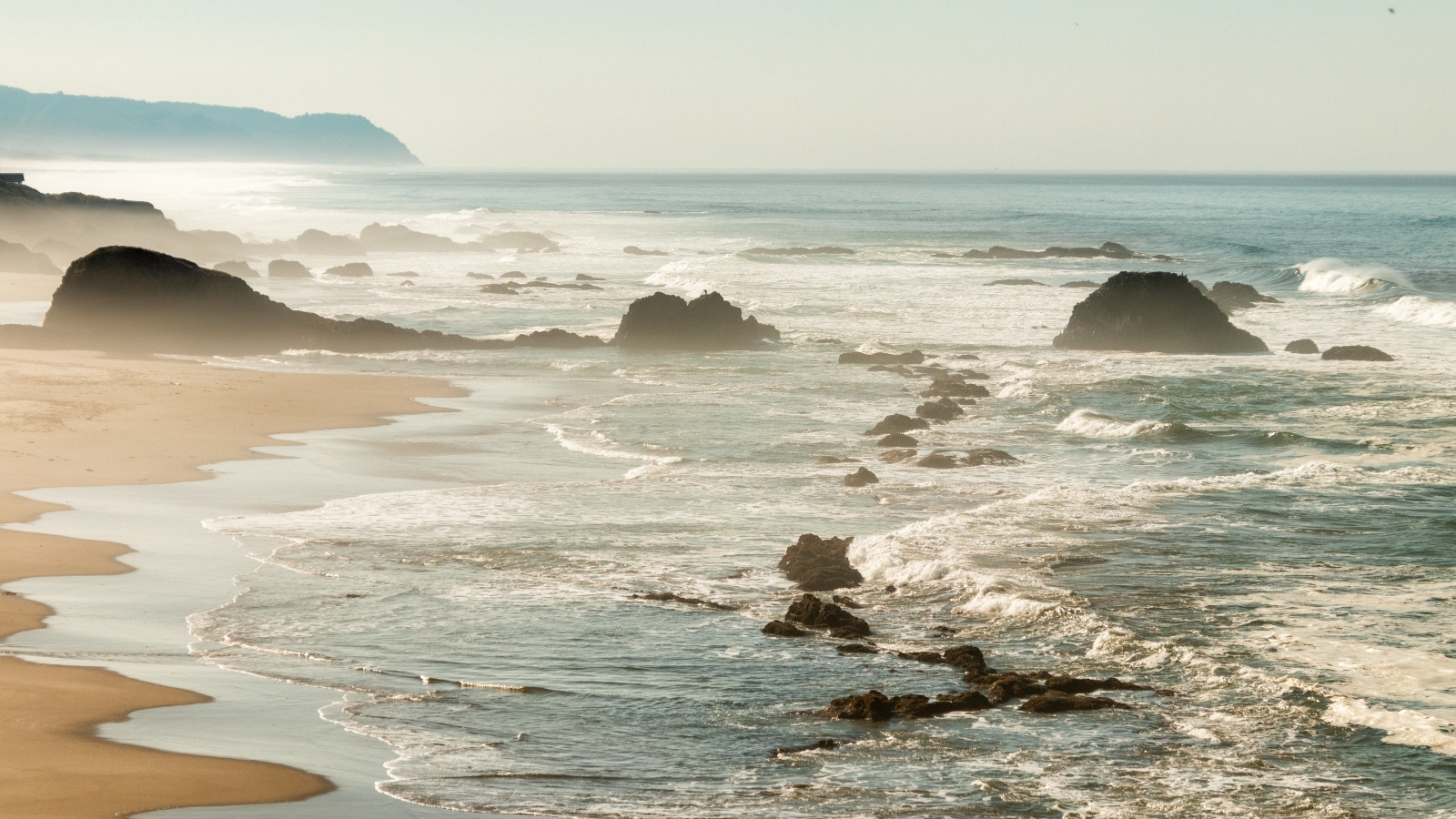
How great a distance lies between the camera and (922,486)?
17.2 m

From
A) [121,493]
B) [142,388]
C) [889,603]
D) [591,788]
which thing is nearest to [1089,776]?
[591,788]

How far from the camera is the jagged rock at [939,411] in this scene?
2288 centimetres

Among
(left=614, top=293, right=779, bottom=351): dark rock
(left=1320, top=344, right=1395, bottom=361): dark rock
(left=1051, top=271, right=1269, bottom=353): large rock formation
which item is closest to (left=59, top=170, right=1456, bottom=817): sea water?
(left=1320, top=344, right=1395, bottom=361): dark rock

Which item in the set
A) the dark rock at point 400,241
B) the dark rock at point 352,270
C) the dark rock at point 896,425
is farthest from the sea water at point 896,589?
the dark rock at point 400,241

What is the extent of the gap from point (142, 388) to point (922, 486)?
48.3 ft

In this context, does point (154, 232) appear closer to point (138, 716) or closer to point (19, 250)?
point (19, 250)

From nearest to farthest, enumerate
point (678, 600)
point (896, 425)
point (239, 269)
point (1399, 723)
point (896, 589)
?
point (1399, 723) < point (678, 600) < point (896, 589) < point (896, 425) < point (239, 269)

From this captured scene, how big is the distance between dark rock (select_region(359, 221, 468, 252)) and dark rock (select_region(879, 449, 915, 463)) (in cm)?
5868

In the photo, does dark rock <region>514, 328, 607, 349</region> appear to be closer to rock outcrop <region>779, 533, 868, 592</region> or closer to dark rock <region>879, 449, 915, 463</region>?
dark rock <region>879, 449, 915, 463</region>

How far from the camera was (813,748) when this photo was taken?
28.8 ft

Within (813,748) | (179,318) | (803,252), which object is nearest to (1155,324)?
(179,318)

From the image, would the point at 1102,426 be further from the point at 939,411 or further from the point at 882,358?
the point at 882,358

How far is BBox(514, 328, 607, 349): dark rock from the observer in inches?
1328

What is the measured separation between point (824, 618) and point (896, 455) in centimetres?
821
